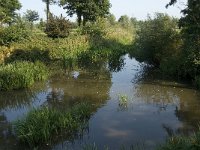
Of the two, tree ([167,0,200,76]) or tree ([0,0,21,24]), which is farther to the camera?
tree ([0,0,21,24])

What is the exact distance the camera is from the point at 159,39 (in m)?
23.9

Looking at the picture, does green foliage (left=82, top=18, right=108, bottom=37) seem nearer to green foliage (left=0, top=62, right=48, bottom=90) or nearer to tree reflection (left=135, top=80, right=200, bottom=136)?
tree reflection (left=135, top=80, right=200, bottom=136)

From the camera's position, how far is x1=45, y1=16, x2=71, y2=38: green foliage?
32.8 meters

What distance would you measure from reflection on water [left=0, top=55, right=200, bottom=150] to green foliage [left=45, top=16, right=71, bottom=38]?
8.80m

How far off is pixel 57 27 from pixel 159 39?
40.3ft

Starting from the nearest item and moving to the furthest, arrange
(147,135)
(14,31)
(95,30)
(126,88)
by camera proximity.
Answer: (147,135)
(126,88)
(14,31)
(95,30)

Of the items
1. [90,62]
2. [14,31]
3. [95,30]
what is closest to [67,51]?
[90,62]

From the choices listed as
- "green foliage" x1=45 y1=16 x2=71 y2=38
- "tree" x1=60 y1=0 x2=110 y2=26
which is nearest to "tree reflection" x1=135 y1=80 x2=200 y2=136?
"green foliage" x1=45 y1=16 x2=71 y2=38

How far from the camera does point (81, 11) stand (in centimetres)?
4672

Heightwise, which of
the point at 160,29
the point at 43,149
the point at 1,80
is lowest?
the point at 43,149

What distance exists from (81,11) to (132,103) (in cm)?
3287

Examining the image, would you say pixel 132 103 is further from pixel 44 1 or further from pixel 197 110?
pixel 44 1

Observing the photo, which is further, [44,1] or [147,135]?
[44,1]

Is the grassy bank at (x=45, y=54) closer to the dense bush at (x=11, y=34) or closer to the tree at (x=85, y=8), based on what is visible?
the dense bush at (x=11, y=34)
